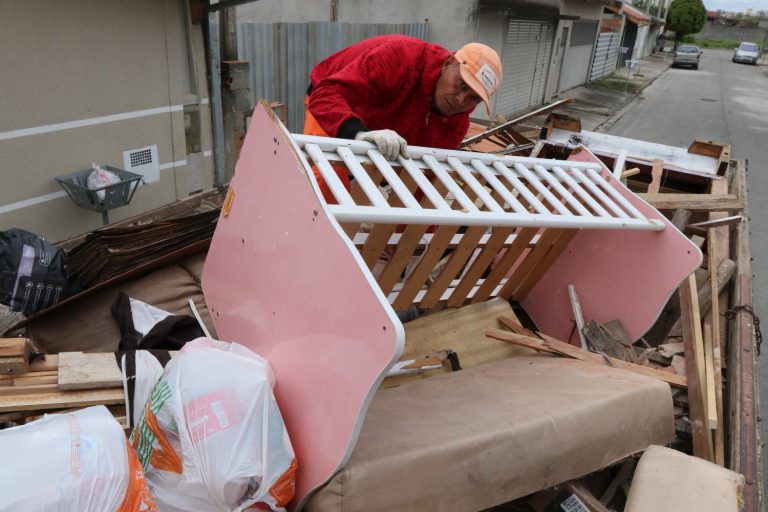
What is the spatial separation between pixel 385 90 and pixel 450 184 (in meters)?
0.78

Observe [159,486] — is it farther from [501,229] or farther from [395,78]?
[395,78]

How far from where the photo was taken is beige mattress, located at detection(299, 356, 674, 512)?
145cm

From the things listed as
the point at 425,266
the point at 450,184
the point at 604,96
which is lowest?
the point at 604,96

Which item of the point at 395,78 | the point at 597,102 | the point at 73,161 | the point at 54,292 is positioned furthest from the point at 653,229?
the point at 597,102

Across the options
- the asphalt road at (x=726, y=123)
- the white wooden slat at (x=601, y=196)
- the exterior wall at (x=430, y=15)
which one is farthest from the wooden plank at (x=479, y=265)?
the exterior wall at (x=430, y=15)

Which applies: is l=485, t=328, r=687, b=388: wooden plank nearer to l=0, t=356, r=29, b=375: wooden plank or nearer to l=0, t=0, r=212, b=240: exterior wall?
l=0, t=356, r=29, b=375: wooden plank

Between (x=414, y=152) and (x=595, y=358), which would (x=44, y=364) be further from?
(x=595, y=358)

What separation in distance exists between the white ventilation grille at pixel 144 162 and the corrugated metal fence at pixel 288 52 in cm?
262

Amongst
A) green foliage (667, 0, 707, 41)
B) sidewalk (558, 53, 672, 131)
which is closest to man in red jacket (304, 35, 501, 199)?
sidewalk (558, 53, 672, 131)

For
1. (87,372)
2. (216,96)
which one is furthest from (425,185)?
(216,96)

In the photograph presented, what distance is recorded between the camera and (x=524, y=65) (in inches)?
558

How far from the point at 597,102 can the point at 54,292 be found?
18.3 m

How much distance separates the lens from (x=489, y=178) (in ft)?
7.49

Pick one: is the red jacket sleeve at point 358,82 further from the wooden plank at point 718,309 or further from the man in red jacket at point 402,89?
the wooden plank at point 718,309
